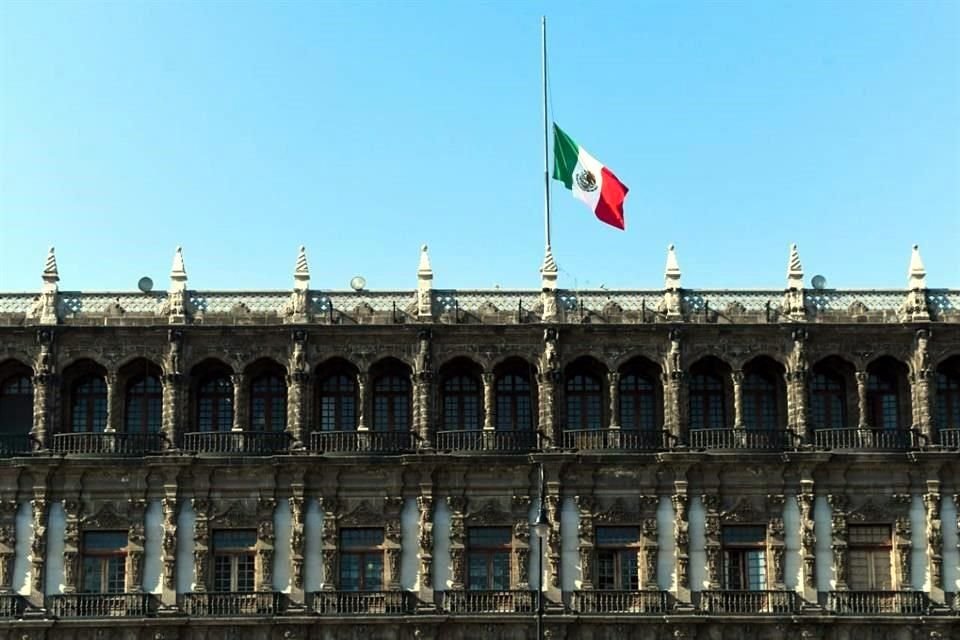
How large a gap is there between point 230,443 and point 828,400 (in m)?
24.4

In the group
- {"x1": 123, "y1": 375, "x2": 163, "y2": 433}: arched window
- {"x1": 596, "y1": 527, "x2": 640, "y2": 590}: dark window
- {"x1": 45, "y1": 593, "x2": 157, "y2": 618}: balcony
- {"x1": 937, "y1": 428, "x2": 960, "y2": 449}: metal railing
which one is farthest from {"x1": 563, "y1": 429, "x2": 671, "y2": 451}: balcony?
A: {"x1": 45, "y1": 593, "x2": 157, "y2": 618}: balcony

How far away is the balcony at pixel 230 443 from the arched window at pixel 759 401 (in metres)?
18.9

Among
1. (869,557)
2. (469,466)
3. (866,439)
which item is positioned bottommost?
(869,557)

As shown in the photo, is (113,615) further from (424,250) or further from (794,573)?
(794,573)

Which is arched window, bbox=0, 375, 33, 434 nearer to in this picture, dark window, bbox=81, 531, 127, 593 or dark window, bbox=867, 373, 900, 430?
dark window, bbox=81, 531, 127, 593

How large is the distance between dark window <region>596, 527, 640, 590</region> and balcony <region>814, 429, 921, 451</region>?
8.37 meters

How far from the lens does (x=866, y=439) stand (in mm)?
64438

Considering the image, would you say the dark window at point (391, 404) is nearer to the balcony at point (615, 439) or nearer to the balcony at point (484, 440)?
the balcony at point (484, 440)

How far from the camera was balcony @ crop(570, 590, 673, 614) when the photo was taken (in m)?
62.9

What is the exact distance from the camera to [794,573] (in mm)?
63625

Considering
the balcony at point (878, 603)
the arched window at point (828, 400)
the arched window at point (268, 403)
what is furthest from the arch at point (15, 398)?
the balcony at point (878, 603)

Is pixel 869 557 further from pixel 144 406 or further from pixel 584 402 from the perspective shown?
pixel 144 406

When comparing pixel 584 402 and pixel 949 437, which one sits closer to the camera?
pixel 949 437

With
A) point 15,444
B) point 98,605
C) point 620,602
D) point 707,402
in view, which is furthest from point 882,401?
point 15,444
